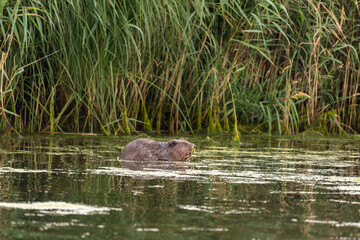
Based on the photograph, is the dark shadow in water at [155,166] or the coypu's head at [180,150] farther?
the coypu's head at [180,150]

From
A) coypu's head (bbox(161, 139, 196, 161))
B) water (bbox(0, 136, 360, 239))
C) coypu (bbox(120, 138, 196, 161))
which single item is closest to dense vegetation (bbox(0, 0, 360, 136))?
water (bbox(0, 136, 360, 239))

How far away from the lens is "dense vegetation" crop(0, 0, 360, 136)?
787cm

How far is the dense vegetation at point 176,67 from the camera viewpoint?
25.8 ft

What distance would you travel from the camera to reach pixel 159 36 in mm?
8484

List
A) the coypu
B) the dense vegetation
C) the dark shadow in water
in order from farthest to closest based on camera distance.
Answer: the dense vegetation
the coypu
the dark shadow in water

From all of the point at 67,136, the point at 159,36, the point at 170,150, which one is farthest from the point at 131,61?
the point at 170,150

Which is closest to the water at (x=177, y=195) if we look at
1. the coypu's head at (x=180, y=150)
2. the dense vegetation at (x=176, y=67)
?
the coypu's head at (x=180, y=150)

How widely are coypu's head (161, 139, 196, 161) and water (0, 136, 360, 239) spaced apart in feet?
0.41

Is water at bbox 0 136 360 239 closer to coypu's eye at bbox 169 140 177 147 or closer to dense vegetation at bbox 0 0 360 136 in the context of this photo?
coypu's eye at bbox 169 140 177 147

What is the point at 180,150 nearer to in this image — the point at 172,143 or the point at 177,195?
the point at 172,143

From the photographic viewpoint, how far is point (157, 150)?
6.46 m

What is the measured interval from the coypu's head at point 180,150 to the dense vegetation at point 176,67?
5.79 ft

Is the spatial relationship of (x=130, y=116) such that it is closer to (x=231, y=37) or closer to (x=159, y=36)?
(x=159, y=36)

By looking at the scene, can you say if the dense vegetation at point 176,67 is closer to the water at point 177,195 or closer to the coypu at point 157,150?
the water at point 177,195
